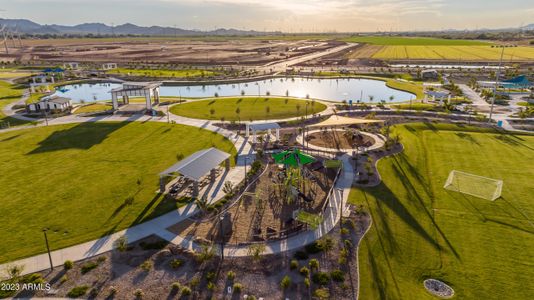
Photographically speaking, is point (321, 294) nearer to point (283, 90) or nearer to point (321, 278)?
point (321, 278)

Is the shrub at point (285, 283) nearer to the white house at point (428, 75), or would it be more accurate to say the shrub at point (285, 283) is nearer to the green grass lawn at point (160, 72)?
the green grass lawn at point (160, 72)

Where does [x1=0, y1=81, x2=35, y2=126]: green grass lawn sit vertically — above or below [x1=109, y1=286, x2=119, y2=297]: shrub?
above

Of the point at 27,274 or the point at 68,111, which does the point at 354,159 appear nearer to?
the point at 27,274

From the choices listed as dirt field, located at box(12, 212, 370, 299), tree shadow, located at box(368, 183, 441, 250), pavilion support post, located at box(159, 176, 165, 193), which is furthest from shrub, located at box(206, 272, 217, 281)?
tree shadow, located at box(368, 183, 441, 250)

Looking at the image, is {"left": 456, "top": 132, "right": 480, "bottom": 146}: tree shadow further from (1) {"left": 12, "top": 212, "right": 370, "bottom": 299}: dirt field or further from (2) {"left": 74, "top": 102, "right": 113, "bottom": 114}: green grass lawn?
(2) {"left": 74, "top": 102, "right": 113, "bottom": 114}: green grass lawn

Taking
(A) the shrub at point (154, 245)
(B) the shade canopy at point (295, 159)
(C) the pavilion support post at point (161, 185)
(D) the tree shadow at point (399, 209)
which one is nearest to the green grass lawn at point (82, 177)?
(C) the pavilion support post at point (161, 185)
